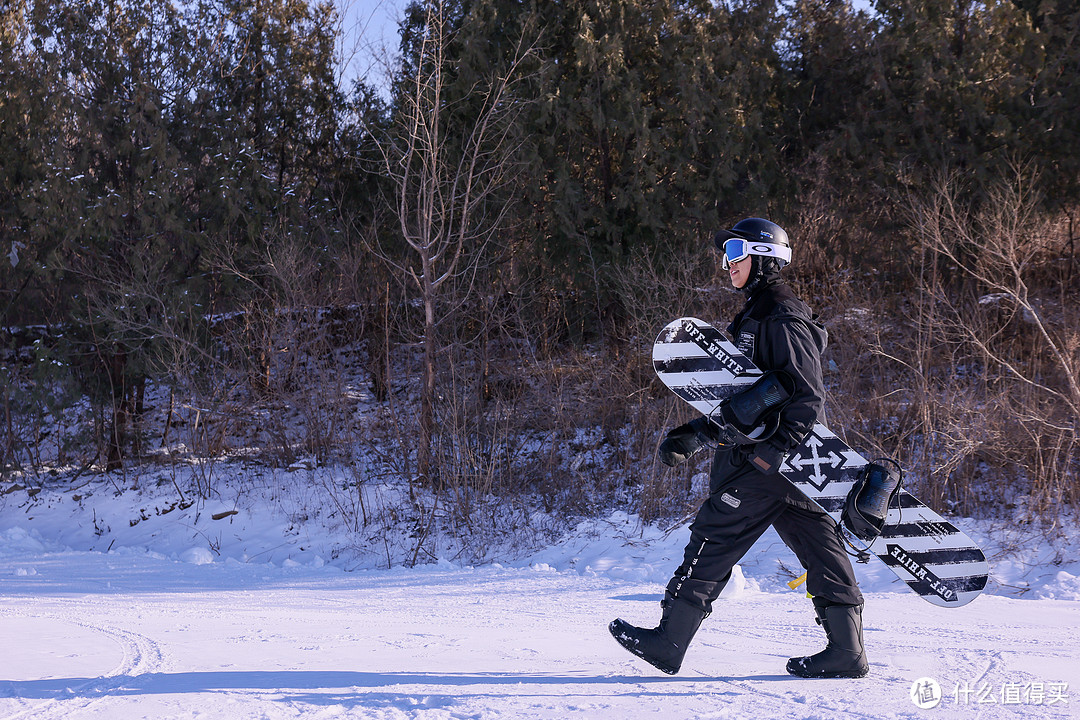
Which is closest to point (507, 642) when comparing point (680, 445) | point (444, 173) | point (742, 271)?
point (680, 445)

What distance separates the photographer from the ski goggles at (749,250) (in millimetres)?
A: 3691

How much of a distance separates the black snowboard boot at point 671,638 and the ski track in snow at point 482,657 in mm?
94

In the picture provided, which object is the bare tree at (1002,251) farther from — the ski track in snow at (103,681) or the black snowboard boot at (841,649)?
the ski track in snow at (103,681)

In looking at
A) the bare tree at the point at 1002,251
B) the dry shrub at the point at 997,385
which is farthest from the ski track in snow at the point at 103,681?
the bare tree at the point at 1002,251

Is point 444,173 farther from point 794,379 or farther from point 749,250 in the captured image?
point 794,379

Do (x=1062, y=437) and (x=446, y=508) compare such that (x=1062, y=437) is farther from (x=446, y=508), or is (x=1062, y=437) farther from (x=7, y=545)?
(x=7, y=545)

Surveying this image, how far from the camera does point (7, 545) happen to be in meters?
10.2

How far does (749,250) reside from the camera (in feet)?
12.1

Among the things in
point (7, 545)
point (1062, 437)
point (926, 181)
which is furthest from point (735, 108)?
point (7, 545)

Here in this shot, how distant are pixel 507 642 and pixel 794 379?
204cm

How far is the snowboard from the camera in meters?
3.52

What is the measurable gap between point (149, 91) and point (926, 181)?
1284 cm

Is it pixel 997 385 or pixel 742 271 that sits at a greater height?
pixel 742 271

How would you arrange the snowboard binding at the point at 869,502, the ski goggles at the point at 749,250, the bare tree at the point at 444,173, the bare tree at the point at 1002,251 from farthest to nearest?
the bare tree at the point at 444,173
the bare tree at the point at 1002,251
the ski goggles at the point at 749,250
the snowboard binding at the point at 869,502
